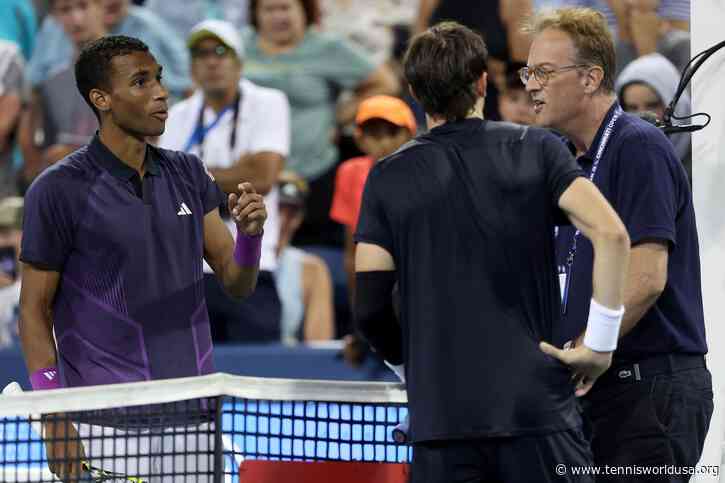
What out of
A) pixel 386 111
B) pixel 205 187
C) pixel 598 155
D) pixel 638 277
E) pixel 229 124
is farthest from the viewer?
pixel 229 124

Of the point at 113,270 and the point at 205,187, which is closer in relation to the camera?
the point at 113,270

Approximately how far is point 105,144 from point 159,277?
0.48m

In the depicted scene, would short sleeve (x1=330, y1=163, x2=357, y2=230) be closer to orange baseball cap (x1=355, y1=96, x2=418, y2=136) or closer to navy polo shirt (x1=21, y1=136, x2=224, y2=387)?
orange baseball cap (x1=355, y1=96, x2=418, y2=136)

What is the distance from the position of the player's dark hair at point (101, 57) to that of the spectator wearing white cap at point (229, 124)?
11.9 feet

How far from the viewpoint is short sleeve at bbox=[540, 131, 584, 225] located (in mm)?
3379

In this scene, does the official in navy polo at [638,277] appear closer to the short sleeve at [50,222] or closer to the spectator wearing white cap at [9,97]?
the short sleeve at [50,222]

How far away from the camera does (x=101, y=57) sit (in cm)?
434

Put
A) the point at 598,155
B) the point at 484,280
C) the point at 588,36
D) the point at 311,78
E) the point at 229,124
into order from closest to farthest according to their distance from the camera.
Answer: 1. the point at 484,280
2. the point at 598,155
3. the point at 588,36
4. the point at 229,124
5. the point at 311,78

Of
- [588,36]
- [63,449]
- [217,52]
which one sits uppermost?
[588,36]

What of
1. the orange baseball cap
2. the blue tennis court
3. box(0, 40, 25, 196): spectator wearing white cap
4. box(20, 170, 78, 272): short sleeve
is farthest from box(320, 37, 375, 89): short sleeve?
the blue tennis court

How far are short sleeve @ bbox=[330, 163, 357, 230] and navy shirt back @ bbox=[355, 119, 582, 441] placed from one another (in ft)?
15.6

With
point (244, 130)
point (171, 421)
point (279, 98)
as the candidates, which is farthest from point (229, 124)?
point (171, 421)

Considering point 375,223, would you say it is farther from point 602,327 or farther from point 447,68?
point 602,327

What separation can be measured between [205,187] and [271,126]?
12.5ft
